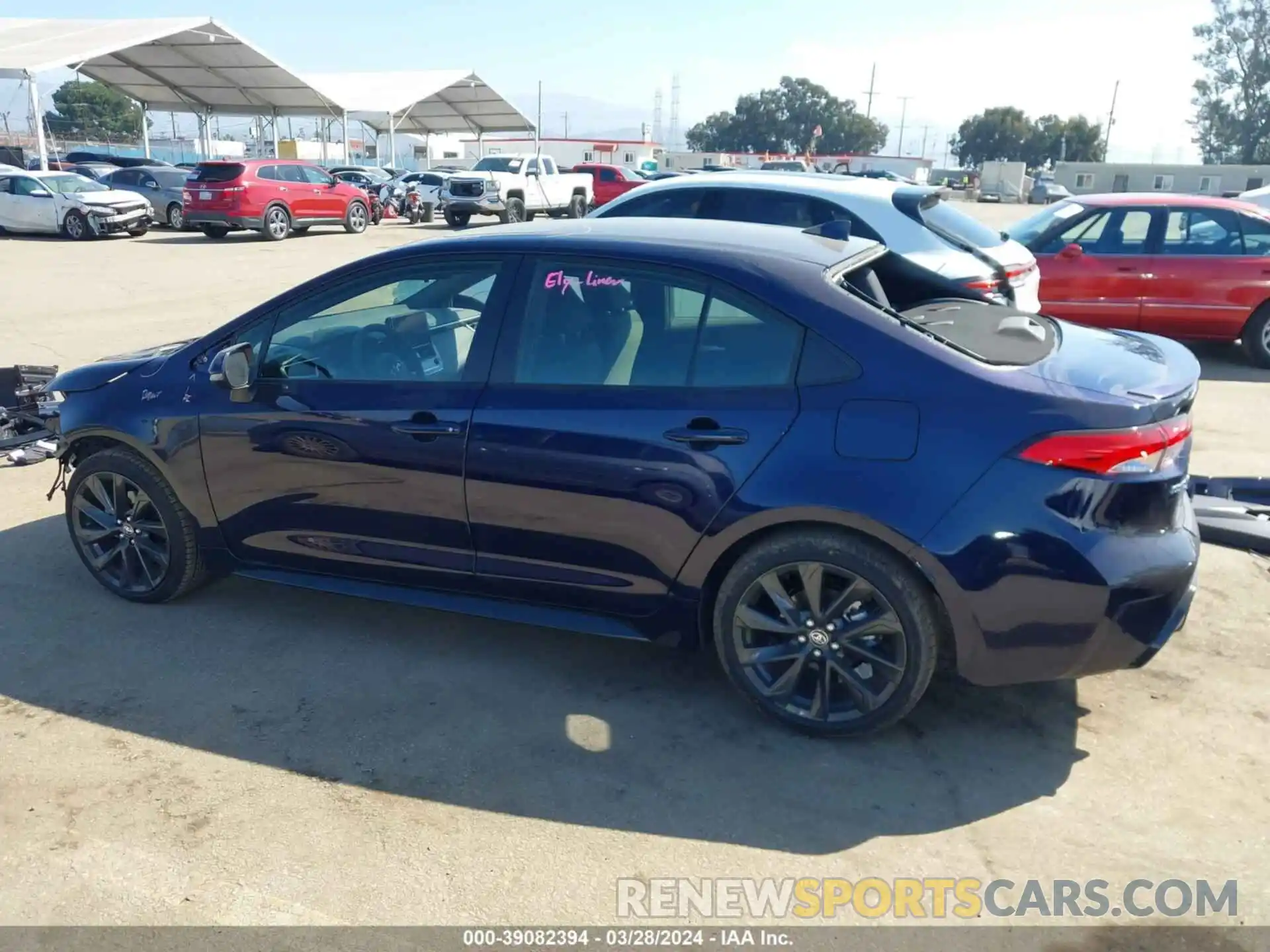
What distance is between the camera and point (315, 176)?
24516 mm

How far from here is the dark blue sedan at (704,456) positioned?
3.12 m

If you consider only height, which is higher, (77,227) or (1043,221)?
(1043,221)

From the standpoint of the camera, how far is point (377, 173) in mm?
34625

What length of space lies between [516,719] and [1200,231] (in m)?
8.79

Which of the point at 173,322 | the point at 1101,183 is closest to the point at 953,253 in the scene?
the point at 173,322

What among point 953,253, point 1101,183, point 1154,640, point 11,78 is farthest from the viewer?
point 1101,183

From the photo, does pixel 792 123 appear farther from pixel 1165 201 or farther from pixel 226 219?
pixel 1165 201

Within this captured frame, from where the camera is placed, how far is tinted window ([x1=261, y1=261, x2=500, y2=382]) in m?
3.89

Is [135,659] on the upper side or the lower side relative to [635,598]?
lower

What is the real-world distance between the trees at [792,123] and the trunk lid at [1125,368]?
338ft

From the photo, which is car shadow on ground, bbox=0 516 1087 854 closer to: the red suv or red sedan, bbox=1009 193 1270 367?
red sedan, bbox=1009 193 1270 367

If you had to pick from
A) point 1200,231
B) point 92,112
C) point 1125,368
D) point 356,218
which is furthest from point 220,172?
point 92,112

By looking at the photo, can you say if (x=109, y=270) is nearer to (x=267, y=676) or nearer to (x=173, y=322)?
(x=173, y=322)

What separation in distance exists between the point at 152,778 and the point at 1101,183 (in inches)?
2835
